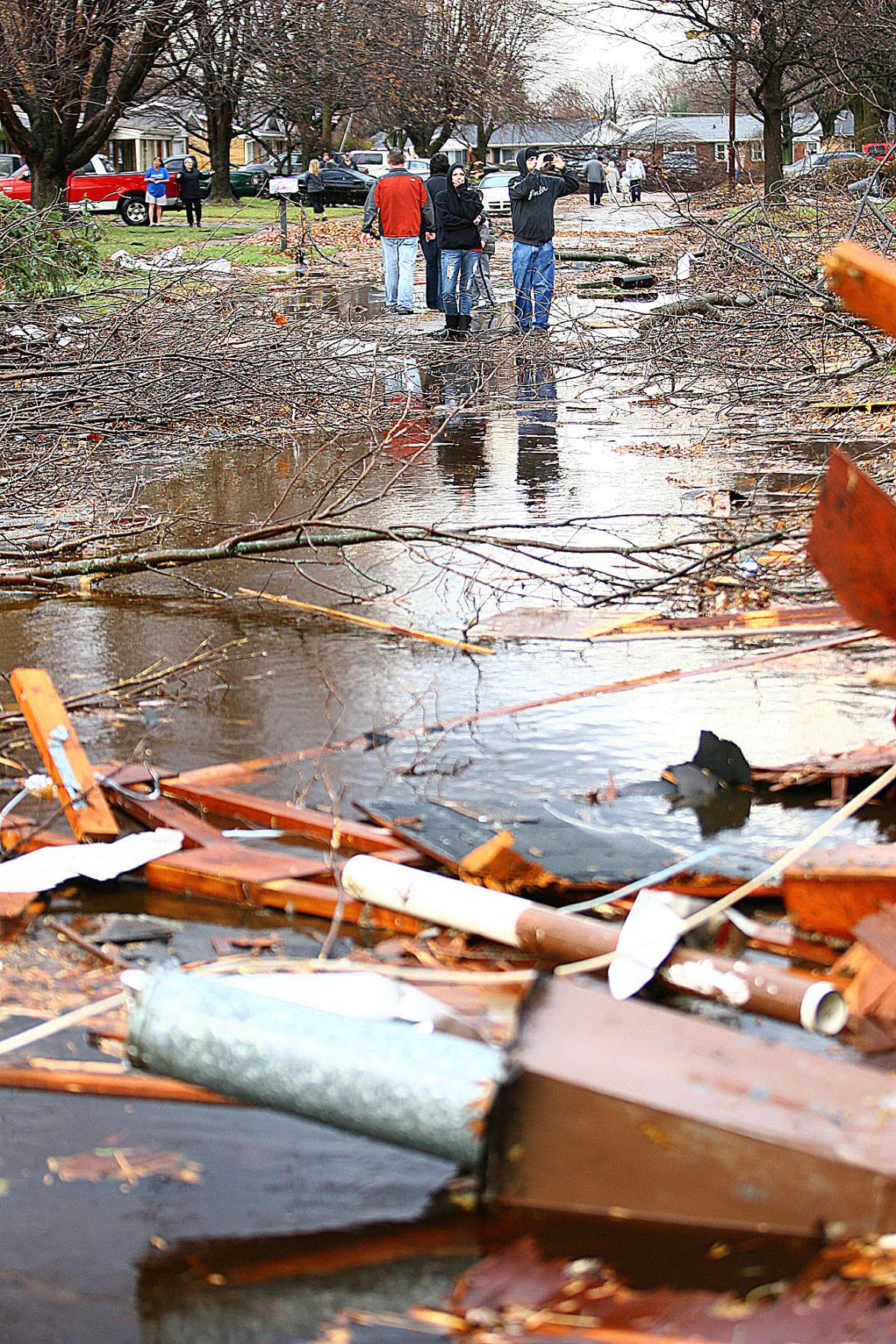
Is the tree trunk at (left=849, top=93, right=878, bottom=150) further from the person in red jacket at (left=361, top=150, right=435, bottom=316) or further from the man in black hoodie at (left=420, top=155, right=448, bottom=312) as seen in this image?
the person in red jacket at (left=361, top=150, right=435, bottom=316)

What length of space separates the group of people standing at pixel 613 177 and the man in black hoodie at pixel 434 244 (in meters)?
28.9

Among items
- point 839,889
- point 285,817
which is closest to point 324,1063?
point 839,889

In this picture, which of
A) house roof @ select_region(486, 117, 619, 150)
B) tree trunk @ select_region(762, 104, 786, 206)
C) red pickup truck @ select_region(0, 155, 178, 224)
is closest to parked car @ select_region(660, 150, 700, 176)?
tree trunk @ select_region(762, 104, 786, 206)

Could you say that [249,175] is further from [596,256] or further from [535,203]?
[535,203]

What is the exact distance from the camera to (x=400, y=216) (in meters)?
15.6

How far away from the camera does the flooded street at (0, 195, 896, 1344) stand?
2.30 meters

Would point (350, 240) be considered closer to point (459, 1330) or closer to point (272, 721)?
point (272, 721)

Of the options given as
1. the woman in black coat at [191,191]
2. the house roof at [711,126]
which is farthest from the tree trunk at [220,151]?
the house roof at [711,126]

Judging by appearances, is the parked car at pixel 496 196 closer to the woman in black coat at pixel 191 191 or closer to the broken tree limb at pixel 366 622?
the woman in black coat at pixel 191 191

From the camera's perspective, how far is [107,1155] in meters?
2.59

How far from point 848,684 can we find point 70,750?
274 centimetres

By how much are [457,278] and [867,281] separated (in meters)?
12.5

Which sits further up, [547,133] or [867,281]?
[547,133]

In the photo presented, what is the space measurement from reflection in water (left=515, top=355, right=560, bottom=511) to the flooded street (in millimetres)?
64
